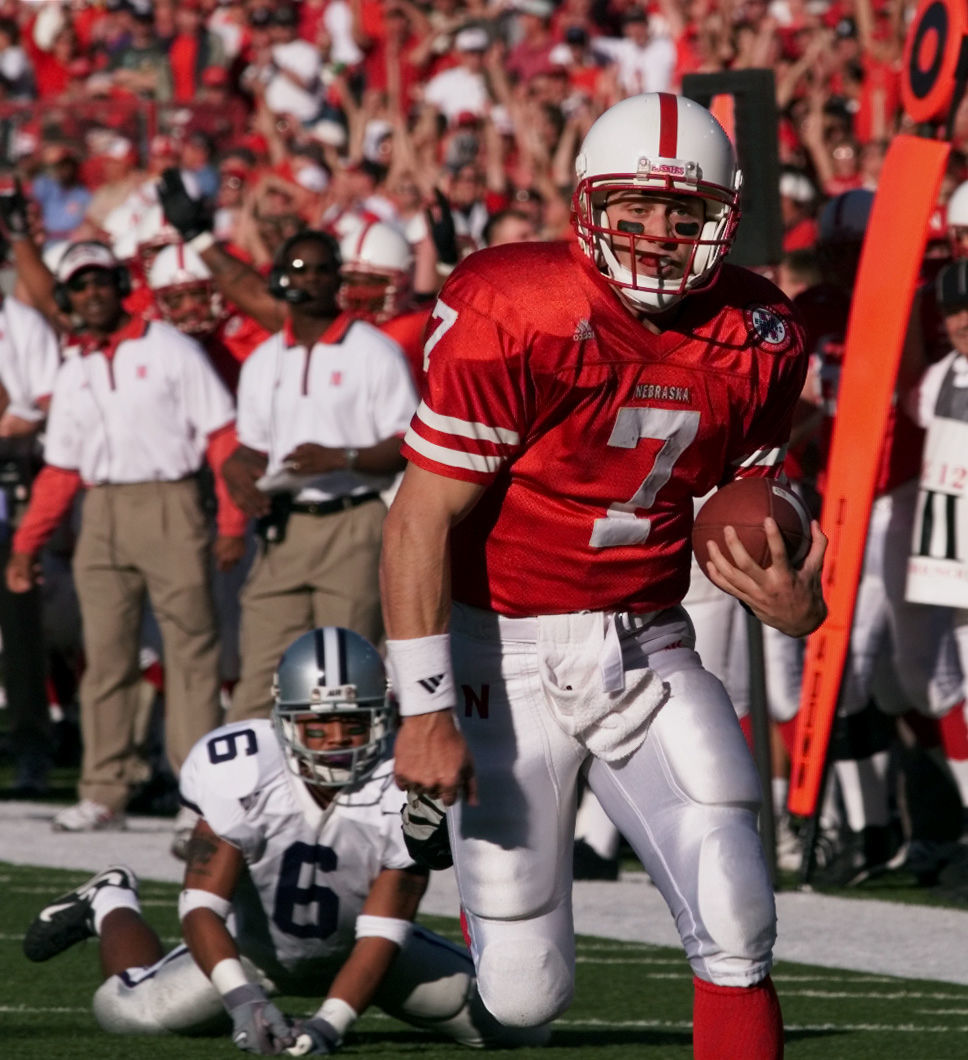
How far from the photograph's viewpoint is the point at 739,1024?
360 centimetres

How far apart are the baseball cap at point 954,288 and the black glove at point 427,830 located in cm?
314

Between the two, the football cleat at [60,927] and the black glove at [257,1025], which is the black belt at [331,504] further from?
the black glove at [257,1025]

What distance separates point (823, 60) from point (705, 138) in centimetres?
825

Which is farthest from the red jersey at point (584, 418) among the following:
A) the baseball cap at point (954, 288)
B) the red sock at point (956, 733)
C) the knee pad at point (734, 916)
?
the red sock at point (956, 733)

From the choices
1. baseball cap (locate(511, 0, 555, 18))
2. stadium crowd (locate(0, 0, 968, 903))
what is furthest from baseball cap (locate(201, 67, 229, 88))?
baseball cap (locate(511, 0, 555, 18))

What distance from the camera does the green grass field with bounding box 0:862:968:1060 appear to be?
5.04 m

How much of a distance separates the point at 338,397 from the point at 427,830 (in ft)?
12.3

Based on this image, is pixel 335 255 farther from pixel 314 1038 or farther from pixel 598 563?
pixel 598 563

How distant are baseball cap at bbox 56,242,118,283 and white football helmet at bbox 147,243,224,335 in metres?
0.37

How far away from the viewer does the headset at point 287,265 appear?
7.52 meters

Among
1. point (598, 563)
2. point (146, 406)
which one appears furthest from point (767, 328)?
point (146, 406)

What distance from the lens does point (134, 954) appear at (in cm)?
539

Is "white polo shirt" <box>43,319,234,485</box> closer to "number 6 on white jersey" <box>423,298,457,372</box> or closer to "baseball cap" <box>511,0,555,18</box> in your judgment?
"number 6 on white jersey" <box>423,298,457,372</box>

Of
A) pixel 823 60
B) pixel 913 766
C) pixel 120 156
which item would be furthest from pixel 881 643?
pixel 120 156
